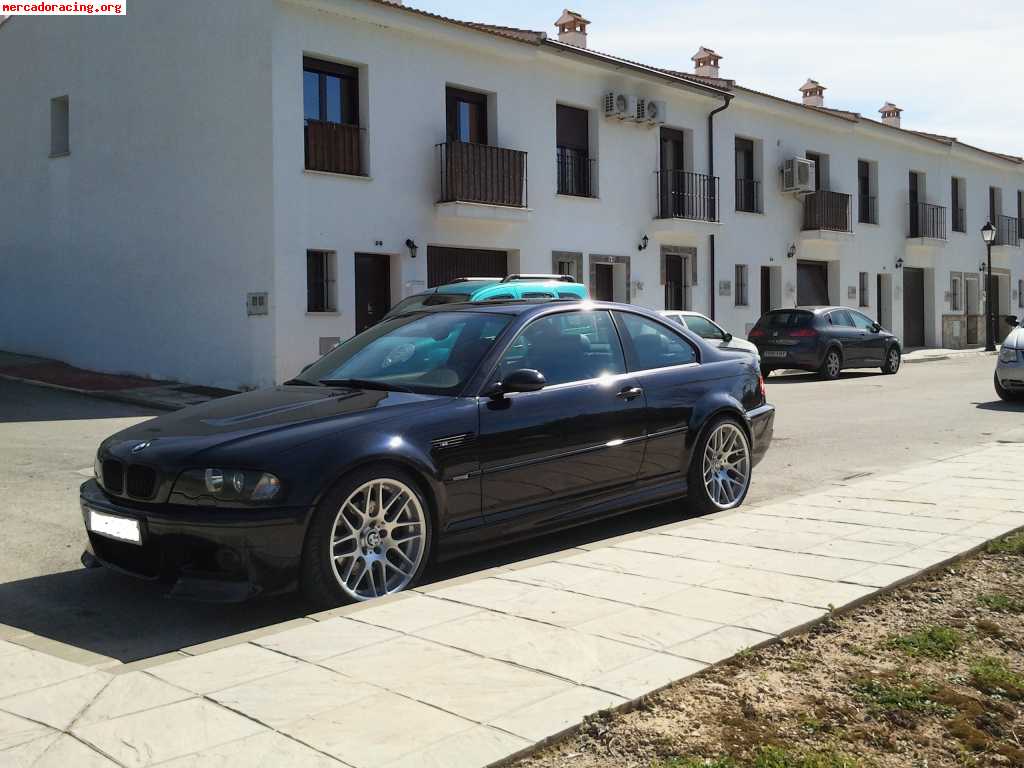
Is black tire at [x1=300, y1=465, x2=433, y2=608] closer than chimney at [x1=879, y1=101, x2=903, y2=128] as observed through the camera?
Yes

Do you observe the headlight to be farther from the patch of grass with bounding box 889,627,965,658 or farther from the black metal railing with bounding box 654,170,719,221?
the black metal railing with bounding box 654,170,719,221

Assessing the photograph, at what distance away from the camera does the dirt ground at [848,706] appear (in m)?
3.11

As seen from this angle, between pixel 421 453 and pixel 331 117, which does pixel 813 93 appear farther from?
pixel 421 453

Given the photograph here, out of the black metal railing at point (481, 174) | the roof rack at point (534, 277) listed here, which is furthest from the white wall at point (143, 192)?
the roof rack at point (534, 277)

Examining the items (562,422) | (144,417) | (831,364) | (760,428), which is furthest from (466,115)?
(562,422)

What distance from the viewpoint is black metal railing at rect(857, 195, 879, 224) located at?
3253cm

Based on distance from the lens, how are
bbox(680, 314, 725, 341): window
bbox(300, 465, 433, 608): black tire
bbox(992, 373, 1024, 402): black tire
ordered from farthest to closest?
bbox(680, 314, 725, 341): window < bbox(992, 373, 1024, 402): black tire < bbox(300, 465, 433, 608): black tire

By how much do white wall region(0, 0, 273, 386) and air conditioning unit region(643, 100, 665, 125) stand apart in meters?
9.79

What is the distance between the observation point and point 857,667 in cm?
381

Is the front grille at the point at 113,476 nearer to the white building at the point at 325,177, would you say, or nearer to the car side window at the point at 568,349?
the car side window at the point at 568,349

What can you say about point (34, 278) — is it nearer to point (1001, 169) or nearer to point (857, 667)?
point (857, 667)

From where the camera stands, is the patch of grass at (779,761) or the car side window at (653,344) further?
the car side window at (653,344)

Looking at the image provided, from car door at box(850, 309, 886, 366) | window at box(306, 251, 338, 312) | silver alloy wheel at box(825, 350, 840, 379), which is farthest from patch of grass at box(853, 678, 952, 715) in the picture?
car door at box(850, 309, 886, 366)

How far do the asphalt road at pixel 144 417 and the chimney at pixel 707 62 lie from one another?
46.9 feet
